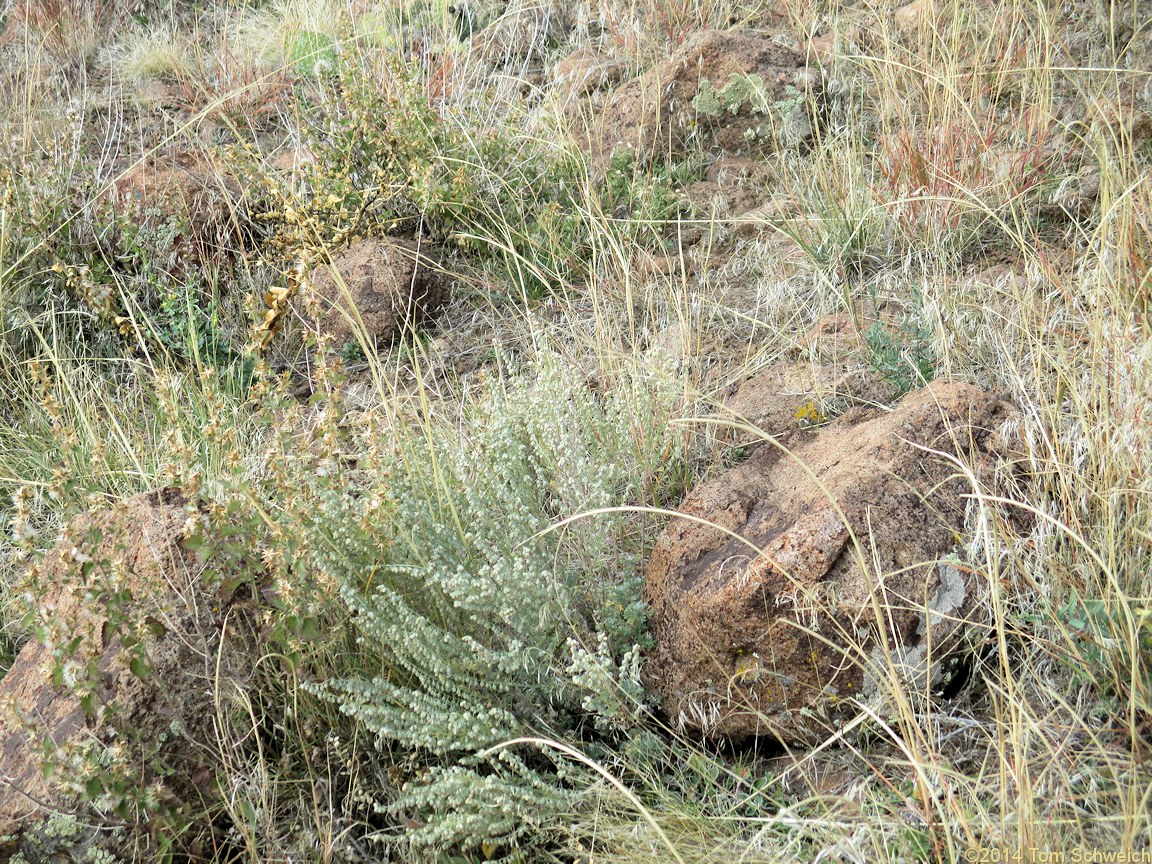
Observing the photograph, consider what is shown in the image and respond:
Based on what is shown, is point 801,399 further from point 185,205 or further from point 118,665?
point 185,205

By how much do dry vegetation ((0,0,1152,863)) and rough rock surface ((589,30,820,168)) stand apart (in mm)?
146

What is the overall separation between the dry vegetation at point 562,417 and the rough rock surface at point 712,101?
0.48ft

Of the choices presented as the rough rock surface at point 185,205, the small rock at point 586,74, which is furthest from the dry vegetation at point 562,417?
the small rock at point 586,74

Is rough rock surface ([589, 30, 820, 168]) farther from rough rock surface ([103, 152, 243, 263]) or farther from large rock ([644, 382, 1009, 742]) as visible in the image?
large rock ([644, 382, 1009, 742])

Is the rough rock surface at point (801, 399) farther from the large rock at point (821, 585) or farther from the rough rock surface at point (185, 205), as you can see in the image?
the rough rock surface at point (185, 205)

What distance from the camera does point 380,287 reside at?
12.5 feet

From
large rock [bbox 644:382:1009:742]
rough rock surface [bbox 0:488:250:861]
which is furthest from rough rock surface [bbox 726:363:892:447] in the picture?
rough rock surface [bbox 0:488:250:861]

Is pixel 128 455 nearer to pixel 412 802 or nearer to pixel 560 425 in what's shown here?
pixel 560 425

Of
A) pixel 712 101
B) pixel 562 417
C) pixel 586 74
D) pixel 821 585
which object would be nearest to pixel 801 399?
pixel 562 417

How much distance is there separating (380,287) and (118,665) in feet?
6.60

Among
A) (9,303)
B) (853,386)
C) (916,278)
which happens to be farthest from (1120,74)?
(9,303)

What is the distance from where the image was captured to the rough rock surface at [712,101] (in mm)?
4223

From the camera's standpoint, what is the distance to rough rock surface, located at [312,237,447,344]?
3805 millimetres

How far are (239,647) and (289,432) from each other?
552 millimetres
